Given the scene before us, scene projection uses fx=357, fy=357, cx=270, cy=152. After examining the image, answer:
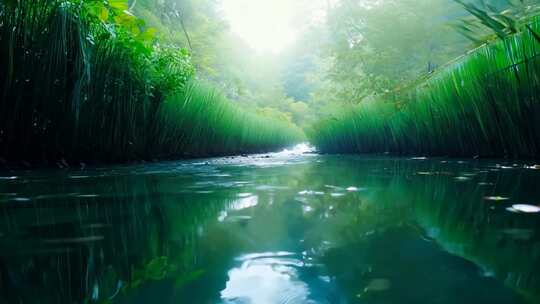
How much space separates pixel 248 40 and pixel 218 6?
28.9ft

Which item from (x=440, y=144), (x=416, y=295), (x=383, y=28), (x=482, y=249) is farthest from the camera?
(x=383, y=28)

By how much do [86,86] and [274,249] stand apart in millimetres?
2468

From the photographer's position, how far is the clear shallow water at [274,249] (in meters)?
0.43

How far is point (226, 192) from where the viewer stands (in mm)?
A: 1354

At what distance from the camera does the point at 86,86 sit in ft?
8.50

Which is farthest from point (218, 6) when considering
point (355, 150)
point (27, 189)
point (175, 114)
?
point (27, 189)

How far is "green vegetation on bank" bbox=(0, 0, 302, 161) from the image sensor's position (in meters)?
2.21

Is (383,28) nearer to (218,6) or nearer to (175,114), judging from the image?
(175,114)

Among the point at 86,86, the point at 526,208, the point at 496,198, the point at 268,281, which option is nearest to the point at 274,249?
the point at 268,281

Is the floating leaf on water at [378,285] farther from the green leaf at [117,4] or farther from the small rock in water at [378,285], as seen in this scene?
the green leaf at [117,4]

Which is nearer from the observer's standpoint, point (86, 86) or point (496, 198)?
point (496, 198)

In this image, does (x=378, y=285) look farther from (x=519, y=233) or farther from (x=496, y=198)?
(x=496, y=198)

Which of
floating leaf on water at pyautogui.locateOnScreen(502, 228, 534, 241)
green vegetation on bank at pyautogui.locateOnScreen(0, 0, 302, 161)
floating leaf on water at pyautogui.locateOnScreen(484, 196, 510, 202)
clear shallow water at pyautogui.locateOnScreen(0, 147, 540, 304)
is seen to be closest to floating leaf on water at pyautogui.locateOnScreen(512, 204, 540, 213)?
clear shallow water at pyautogui.locateOnScreen(0, 147, 540, 304)

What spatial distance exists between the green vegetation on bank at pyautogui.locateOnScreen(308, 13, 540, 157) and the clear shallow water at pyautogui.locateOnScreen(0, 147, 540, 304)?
4.23ft
